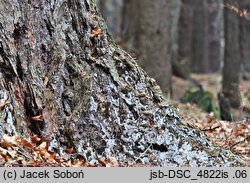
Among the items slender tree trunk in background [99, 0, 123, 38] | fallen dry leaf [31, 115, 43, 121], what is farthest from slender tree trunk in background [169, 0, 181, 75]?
fallen dry leaf [31, 115, 43, 121]

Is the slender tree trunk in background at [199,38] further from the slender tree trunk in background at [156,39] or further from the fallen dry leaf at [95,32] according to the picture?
the fallen dry leaf at [95,32]

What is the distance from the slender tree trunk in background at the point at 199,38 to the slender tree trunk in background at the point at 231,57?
9.76m

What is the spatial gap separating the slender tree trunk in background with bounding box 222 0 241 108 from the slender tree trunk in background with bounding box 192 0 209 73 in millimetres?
9757

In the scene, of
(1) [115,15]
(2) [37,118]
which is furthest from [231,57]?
(1) [115,15]

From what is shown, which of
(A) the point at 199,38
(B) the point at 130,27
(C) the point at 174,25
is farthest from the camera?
(C) the point at 174,25

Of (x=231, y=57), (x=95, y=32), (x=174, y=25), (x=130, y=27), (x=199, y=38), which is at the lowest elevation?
(x=95, y=32)

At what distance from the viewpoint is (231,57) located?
15.3m

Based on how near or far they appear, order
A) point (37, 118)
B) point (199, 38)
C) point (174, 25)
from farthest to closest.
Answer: point (174, 25)
point (199, 38)
point (37, 118)

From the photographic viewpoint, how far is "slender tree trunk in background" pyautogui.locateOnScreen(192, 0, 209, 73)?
1014 inches

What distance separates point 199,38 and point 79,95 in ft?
71.3

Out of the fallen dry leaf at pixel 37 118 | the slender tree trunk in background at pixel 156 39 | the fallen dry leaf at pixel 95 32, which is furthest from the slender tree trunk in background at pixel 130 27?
the fallen dry leaf at pixel 37 118

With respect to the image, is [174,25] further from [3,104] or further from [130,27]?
[3,104]

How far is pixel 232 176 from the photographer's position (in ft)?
16.5

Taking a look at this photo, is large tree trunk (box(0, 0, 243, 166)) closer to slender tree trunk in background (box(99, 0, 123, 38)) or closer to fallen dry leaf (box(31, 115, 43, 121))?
fallen dry leaf (box(31, 115, 43, 121))
